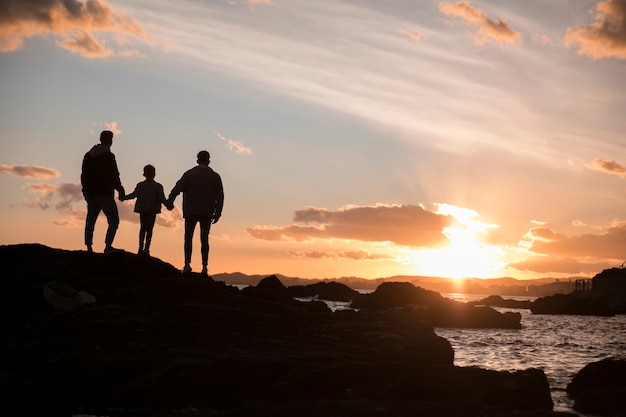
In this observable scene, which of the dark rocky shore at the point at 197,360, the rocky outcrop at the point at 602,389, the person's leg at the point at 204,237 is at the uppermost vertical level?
the person's leg at the point at 204,237

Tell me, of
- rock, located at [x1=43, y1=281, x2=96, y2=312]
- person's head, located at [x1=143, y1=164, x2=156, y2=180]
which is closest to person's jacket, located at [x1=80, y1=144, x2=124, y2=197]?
person's head, located at [x1=143, y1=164, x2=156, y2=180]

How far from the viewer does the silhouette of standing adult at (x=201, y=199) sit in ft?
55.5

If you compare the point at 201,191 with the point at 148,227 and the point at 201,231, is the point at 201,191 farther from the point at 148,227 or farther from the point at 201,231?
the point at 148,227

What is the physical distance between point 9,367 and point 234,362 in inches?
138

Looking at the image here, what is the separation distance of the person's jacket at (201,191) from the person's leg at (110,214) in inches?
72.5

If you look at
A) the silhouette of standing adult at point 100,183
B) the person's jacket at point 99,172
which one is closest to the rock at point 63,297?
the silhouette of standing adult at point 100,183

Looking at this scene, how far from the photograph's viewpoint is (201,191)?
16906mm

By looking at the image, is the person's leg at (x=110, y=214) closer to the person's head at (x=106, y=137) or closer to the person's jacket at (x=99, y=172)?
the person's jacket at (x=99, y=172)

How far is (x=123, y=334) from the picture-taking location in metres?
11.7

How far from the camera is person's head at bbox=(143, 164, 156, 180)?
738 inches

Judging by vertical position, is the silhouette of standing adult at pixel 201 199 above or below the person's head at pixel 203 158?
below

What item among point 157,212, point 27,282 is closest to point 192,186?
point 157,212

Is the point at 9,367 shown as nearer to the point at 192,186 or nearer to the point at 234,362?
the point at 234,362

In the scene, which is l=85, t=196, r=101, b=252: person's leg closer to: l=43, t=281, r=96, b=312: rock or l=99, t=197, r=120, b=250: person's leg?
l=99, t=197, r=120, b=250: person's leg
